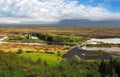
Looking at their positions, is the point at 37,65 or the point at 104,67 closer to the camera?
the point at 104,67

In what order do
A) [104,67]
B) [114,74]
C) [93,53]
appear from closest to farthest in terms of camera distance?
[114,74]
[104,67]
[93,53]

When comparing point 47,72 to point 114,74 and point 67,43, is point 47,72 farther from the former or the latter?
point 67,43

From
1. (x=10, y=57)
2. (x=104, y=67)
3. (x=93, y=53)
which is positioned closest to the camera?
(x=104, y=67)

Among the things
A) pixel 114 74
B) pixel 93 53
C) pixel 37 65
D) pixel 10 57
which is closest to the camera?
pixel 114 74

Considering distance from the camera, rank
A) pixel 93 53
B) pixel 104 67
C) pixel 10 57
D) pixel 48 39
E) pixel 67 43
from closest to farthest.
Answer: pixel 104 67 → pixel 10 57 → pixel 93 53 → pixel 67 43 → pixel 48 39

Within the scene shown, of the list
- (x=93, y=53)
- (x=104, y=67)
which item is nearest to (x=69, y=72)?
(x=104, y=67)

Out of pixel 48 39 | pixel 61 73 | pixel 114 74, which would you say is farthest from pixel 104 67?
pixel 48 39

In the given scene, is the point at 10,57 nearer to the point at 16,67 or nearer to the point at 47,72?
the point at 16,67

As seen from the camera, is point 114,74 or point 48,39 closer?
point 114,74
